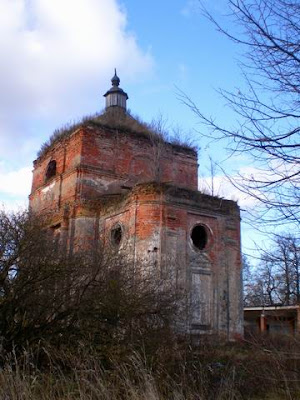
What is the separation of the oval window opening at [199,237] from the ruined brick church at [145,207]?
0.13 feet

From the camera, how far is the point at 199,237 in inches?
811

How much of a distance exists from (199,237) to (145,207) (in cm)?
287

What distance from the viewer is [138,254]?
18781mm

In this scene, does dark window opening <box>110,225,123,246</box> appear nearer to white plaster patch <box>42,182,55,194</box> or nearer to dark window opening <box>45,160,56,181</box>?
white plaster patch <box>42,182,55,194</box>

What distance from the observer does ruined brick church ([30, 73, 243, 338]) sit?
62.7 feet

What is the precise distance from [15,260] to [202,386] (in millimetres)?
4158

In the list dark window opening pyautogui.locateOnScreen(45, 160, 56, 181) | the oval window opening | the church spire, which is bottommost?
the oval window opening

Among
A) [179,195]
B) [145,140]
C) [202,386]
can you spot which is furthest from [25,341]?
[145,140]

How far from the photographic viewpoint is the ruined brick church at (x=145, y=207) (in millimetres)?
19100

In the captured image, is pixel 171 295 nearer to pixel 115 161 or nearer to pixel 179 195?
pixel 179 195

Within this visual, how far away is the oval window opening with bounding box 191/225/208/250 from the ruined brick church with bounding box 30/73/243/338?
4cm

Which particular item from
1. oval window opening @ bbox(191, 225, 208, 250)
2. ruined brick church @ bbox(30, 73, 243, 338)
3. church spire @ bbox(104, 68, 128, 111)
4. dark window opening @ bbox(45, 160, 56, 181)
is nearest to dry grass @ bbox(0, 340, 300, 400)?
ruined brick church @ bbox(30, 73, 243, 338)

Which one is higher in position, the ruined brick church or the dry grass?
the ruined brick church

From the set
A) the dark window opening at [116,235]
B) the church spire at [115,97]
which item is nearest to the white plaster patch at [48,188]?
the dark window opening at [116,235]
